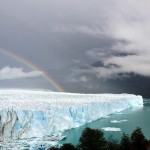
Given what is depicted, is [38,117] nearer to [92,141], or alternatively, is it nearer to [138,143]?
[92,141]

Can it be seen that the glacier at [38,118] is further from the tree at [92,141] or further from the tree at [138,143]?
the tree at [138,143]

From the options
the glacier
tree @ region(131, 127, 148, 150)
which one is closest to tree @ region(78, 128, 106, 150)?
tree @ region(131, 127, 148, 150)

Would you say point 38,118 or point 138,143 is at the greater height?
point 38,118

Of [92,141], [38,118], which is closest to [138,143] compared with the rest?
[92,141]

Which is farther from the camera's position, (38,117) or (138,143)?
(38,117)

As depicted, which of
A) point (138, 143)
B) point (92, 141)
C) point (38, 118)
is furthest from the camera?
point (38, 118)

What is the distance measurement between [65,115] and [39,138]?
5419 millimetres

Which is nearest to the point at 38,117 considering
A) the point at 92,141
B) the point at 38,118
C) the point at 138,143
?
the point at 38,118

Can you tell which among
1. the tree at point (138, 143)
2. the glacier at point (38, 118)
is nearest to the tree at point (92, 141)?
the tree at point (138, 143)

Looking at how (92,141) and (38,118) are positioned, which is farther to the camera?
(38,118)

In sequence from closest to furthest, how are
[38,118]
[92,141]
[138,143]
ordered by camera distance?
[138,143]
[92,141]
[38,118]

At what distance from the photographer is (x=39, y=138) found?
23.9 metres

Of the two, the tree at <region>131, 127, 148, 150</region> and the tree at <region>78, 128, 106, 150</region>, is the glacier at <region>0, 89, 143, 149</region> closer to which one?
the tree at <region>78, 128, 106, 150</region>

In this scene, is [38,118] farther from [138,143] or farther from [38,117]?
[138,143]
